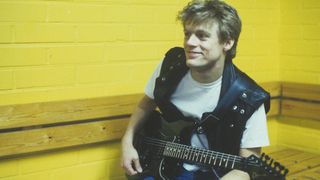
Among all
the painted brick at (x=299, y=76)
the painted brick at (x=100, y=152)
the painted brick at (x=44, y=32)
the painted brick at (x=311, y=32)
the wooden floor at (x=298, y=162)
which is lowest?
the wooden floor at (x=298, y=162)

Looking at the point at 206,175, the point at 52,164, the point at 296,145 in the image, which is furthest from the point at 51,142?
the point at 296,145

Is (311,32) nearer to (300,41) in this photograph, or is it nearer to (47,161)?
(300,41)

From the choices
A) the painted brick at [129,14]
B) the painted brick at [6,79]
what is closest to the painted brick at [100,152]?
the painted brick at [6,79]

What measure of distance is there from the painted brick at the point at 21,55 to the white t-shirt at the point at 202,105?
1.92ft

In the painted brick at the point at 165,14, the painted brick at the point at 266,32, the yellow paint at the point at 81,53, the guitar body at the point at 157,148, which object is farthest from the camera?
the painted brick at the point at 266,32

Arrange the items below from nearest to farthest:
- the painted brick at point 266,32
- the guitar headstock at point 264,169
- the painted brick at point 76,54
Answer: the guitar headstock at point 264,169 → the painted brick at point 76,54 → the painted brick at point 266,32

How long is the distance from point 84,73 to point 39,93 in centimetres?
28

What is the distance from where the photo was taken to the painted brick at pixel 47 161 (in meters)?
2.53

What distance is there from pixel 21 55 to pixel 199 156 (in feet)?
3.38

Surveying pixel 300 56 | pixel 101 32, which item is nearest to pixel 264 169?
pixel 101 32

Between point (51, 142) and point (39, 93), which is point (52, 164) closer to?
point (51, 142)

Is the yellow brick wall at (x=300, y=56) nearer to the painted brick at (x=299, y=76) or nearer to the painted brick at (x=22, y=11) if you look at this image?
the painted brick at (x=299, y=76)

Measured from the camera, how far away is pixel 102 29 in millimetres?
2688

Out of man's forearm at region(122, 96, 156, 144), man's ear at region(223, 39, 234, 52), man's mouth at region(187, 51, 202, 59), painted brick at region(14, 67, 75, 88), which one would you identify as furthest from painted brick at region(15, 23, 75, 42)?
man's ear at region(223, 39, 234, 52)
